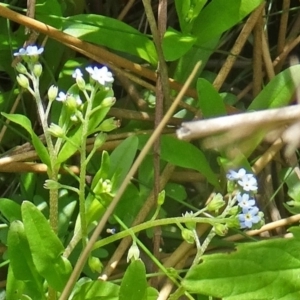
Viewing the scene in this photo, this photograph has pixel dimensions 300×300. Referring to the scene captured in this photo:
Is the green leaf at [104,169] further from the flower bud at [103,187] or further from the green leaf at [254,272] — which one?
the green leaf at [254,272]

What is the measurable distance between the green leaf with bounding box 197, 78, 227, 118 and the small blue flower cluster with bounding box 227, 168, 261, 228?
0.43 ft

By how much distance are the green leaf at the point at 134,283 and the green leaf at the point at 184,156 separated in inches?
10.4

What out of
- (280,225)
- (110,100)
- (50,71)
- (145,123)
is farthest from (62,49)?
(280,225)

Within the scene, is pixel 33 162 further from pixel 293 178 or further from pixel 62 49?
pixel 293 178

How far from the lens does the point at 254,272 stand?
98 centimetres

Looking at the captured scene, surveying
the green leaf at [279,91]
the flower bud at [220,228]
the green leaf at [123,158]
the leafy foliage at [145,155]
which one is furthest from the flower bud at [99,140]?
the green leaf at [279,91]

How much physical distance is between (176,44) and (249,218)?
0.33 meters

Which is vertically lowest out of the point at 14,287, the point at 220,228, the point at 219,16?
the point at 14,287

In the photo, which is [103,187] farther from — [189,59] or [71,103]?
[189,59]

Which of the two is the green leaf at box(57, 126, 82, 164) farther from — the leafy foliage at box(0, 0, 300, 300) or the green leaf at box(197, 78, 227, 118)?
the green leaf at box(197, 78, 227, 118)

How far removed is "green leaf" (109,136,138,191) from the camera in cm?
103

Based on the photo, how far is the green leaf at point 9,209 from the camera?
40.8 inches

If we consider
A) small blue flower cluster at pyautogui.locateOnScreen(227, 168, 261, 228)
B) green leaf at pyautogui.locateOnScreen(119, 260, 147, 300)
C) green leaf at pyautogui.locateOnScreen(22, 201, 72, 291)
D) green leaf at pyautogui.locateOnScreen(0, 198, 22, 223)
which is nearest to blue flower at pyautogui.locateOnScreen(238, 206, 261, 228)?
small blue flower cluster at pyautogui.locateOnScreen(227, 168, 261, 228)

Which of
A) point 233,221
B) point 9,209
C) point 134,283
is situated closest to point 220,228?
point 233,221
